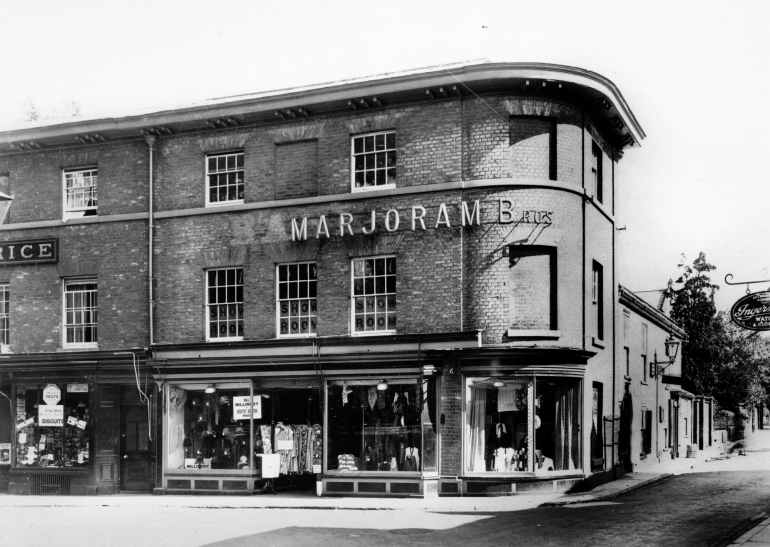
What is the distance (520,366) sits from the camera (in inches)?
788

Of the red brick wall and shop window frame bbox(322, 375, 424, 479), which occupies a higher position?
the red brick wall

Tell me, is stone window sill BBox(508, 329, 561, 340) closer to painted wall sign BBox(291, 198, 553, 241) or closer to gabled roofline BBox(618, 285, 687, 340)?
painted wall sign BBox(291, 198, 553, 241)

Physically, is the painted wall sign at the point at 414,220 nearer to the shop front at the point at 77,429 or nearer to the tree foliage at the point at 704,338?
the shop front at the point at 77,429

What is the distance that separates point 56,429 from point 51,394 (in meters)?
0.96

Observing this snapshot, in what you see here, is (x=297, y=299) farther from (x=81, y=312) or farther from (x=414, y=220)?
(x=81, y=312)

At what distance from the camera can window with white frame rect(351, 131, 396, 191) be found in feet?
70.6

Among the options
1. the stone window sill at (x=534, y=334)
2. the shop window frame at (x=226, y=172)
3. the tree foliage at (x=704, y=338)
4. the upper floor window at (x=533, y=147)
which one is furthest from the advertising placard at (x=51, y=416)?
the tree foliage at (x=704, y=338)

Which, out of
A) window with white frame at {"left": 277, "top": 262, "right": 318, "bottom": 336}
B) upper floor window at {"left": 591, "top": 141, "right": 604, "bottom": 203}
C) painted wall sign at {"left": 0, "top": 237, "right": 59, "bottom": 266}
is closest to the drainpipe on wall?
painted wall sign at {"left": 0, "top": 237, "right": 59, "bottom": 266}

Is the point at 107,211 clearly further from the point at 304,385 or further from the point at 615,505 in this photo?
the point at 615,505

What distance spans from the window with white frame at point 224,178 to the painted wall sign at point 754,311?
1236 centimetres

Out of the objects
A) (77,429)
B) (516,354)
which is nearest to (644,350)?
(516,354)

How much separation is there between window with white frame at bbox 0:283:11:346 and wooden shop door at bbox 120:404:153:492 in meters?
4.17

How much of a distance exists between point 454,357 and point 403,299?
6.21 feet

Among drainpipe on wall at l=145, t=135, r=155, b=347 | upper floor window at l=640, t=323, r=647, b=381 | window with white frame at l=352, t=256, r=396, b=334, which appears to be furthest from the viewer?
upper floor window at l=640, t=323, r=647, b=381
